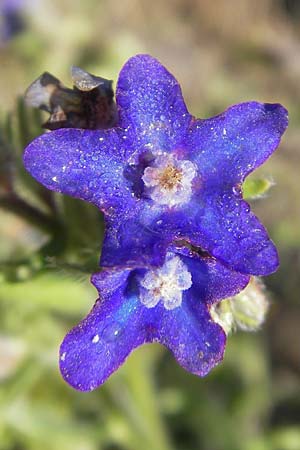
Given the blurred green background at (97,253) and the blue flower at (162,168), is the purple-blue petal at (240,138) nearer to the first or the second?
the blue flower at (162,168)

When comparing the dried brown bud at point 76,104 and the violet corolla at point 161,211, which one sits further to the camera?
the dried brown bud at point 76,104

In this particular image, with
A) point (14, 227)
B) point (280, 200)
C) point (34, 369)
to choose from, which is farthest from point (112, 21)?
point (34, 369)

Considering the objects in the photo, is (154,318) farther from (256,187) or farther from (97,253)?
(256,187)

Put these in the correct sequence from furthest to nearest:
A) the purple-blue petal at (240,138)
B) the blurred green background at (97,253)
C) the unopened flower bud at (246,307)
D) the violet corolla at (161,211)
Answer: the blurred green background at (97,253) → the unopened flower bud at (246,307) → the purple-blue petal at (240,138) → the violet corolla at (161,211)

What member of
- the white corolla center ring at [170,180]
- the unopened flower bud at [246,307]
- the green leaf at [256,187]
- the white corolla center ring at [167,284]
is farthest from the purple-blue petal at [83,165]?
the unopened flower bud at [246,307]

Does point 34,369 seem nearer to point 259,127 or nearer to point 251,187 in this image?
point 251,187

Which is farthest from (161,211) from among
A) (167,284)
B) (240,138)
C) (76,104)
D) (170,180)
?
(76,104)

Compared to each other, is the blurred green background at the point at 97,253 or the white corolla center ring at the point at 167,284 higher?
the white corolla center ring at the point at 167,284
